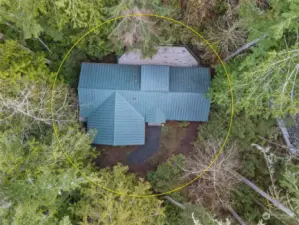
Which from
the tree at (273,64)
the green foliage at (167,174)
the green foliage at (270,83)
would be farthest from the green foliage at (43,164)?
the tree at (273,64)

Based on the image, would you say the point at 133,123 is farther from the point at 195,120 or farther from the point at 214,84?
the point at 214,84

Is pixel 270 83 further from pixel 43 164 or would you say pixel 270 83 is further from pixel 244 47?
pixel 43 164

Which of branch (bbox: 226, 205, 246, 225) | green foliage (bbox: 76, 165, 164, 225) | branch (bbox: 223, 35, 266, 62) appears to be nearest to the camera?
branch (bbox: 223, 35, 266, 62)

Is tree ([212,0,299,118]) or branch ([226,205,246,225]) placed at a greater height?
tree ([212,0,299,118])

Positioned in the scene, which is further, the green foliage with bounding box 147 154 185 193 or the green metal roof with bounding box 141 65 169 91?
the green foliage with bounding box 147 154 185 193

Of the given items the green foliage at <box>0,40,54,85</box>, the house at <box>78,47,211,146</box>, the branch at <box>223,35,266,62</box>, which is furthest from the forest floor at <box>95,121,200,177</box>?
the green foliage at <box>0,40,54,85</box>

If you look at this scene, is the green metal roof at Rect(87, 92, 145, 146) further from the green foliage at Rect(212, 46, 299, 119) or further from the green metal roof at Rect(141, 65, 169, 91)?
the green foliage at Rect(212, 46, 299, 119)

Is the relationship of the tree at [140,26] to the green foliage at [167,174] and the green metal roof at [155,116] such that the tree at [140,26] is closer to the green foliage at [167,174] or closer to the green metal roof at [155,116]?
the green metal roof at [155,116]

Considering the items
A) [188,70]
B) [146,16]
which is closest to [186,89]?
[188,70]
